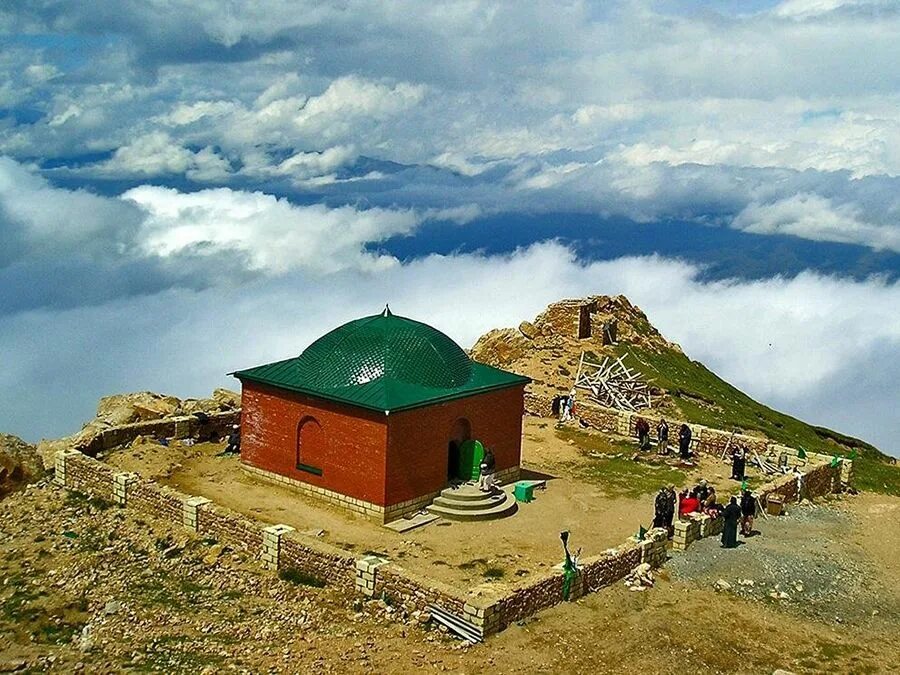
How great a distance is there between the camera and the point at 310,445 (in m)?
25.3

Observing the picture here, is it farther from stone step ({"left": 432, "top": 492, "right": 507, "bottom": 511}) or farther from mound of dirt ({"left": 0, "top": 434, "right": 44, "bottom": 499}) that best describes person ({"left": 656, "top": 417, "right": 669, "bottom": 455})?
mound of dirt ({"left": 0, "top": 434, "right": 44, "bottom": 499})

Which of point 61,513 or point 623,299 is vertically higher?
point 623,299

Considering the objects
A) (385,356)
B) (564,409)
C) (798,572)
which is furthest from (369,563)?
(564,409)

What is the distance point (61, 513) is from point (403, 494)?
8.85 m

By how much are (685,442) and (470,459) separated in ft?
Result: 30.7

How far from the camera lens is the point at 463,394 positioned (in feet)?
82.6

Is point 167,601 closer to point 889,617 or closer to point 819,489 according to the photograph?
point 889,617

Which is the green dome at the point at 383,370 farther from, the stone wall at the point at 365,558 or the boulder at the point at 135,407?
the boulder at the point at 135,407

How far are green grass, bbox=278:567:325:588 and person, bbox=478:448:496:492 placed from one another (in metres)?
6.77

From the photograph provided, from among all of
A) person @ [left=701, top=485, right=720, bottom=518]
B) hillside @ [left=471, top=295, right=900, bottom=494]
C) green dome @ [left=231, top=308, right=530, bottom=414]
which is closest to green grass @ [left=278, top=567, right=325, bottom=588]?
green dome @ [left=231, top=308, right=530, bottom=414]

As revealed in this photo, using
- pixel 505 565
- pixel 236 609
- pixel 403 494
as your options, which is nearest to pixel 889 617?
pixel 505 565

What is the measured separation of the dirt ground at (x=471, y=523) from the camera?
2103cm

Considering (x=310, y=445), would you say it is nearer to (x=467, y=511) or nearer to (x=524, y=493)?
(x=467, y=511)

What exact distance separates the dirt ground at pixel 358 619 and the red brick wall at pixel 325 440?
14.4 feet
